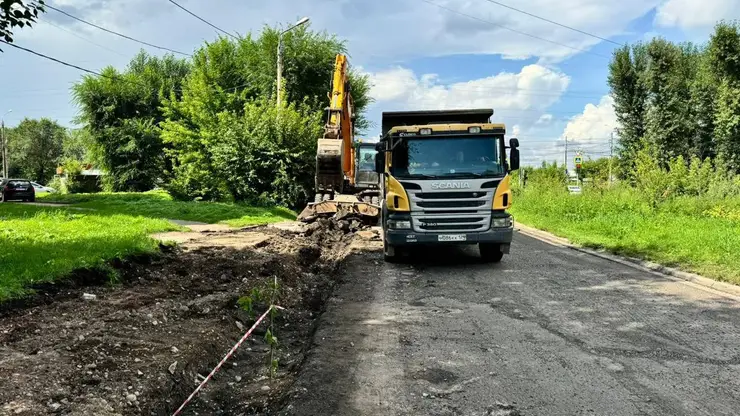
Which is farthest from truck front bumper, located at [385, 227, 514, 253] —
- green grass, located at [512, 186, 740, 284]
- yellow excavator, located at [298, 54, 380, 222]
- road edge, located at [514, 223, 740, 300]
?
yellow excavator, located at [298, 54, 380, 222]

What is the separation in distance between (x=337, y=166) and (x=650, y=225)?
30.4ft

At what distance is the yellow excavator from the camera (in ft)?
54.2

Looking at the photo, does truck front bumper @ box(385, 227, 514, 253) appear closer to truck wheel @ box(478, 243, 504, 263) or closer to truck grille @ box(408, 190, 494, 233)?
truck grille @ box(408, 190, 494, 233)

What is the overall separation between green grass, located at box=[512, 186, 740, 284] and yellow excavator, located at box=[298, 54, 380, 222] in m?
6.40

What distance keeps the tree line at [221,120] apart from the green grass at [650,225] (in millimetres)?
11317

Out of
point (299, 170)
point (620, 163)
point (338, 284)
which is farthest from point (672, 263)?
point (620, 163)

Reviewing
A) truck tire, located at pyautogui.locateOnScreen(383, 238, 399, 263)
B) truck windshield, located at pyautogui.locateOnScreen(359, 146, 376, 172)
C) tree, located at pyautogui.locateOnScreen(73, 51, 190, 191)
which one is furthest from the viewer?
tree, located at pyautogui.locateOnScreen(73, 51, 190, 191)

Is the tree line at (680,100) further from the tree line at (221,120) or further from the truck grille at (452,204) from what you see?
the truck grille at (452,204)

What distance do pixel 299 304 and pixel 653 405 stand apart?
5.13 meters

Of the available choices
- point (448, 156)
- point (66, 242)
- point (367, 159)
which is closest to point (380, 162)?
point (448, 156)

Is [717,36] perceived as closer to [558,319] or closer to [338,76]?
[338,76]

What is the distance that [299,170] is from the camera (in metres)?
24.8

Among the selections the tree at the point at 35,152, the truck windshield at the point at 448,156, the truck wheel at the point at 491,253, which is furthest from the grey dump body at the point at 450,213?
the tree at the point at 35,152

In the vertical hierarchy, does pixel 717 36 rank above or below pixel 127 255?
above
